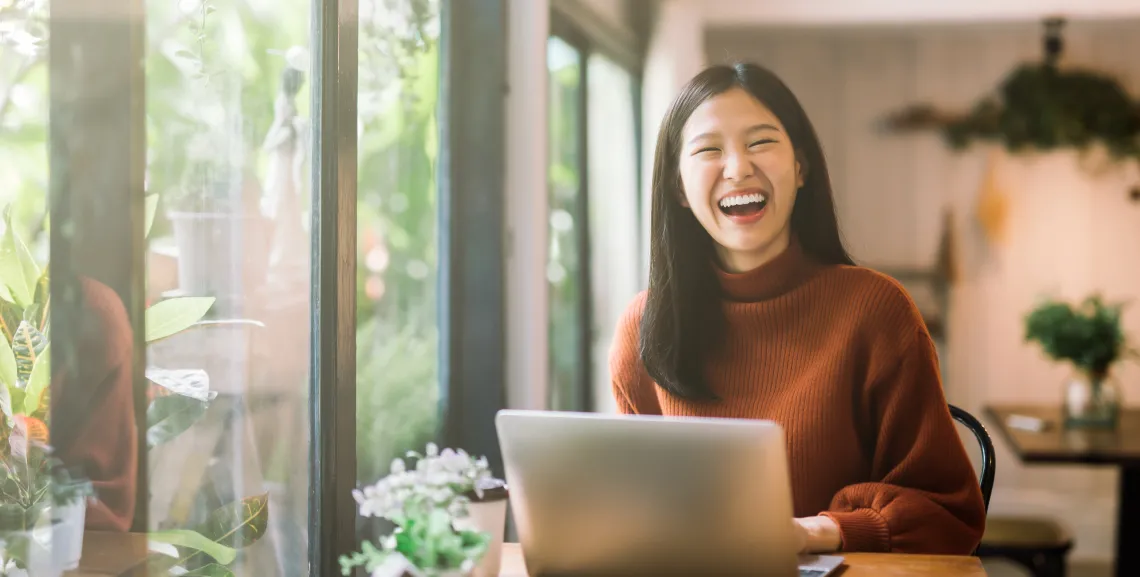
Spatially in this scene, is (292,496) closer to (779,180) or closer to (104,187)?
(104,187)

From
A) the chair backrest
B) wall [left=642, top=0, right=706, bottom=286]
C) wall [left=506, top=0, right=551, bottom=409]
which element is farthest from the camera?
wall [left=642, top=0, right=706, bottom=286]

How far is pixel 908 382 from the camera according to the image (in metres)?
1.40

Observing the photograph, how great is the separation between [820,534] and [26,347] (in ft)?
3.16

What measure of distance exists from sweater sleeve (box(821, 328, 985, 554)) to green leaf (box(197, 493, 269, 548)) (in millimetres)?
796

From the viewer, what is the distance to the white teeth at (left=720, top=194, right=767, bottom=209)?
1480 millimetres

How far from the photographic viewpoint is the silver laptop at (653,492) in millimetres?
1051

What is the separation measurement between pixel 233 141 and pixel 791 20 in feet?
11.1

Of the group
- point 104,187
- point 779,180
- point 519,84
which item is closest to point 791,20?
point 519,84

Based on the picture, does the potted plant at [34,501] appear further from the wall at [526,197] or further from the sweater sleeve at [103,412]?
the wall at [526,197]

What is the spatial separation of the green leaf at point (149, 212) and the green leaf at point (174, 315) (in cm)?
9

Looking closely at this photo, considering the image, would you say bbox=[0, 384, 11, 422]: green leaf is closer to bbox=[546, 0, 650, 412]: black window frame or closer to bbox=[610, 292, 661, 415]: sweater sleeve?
bbox=[610, 292, 661, 415]: sweater sleeve

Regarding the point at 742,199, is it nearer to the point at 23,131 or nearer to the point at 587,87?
the point at 23,131

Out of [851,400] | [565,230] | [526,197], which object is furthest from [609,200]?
[851,400]

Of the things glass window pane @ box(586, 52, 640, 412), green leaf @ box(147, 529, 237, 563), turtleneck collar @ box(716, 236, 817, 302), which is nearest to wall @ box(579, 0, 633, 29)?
glass window pane @ box(586, 52, 640, 412)
